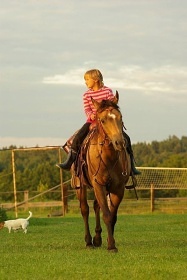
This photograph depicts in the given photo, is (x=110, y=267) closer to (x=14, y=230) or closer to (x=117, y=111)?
(x=117, y=111)

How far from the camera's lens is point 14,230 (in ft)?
65.3

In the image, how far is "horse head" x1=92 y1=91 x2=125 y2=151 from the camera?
40.2 feet

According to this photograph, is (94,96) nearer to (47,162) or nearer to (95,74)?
(95,74)

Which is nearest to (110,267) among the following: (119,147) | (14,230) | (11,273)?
(11,273)

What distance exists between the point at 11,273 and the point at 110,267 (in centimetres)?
116

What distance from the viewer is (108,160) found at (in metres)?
12.9

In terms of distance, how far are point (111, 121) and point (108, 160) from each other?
81 centimetres

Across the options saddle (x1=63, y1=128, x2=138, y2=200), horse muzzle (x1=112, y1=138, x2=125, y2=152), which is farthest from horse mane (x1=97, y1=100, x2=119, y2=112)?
saddle (x1=63, y1=128, x2=138, y2=200)

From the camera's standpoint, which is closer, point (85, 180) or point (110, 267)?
point (110, 267)

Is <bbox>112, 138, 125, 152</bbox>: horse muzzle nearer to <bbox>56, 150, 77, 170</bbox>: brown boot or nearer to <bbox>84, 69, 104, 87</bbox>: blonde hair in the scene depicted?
<bbox>84, 69, 104, 87</bbox>: blonde hair

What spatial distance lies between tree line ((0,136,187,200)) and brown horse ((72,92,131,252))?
A: 73.6ft

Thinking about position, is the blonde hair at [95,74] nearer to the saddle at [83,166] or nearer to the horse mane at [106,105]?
the saddle at [83,166]

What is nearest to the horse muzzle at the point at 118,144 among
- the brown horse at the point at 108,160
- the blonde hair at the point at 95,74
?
the brown horse at the point at 108,160

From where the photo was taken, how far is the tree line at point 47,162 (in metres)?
57.6
